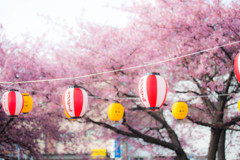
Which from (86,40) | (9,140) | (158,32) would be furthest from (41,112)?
(158,32)

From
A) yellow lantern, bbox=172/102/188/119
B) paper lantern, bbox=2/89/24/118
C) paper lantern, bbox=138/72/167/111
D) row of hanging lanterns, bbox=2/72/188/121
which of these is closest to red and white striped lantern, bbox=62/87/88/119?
row of hanging lanterns, bbox=2/72/188/121

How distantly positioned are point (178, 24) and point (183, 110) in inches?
119

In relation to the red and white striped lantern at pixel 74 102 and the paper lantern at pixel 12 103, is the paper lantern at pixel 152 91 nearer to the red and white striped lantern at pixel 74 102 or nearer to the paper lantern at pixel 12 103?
the red and white striped lantern at pixel 74 102

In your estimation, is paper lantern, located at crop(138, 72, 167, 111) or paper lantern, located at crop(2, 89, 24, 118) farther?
paper lantern, located at crop(2, 89, 24, 118)

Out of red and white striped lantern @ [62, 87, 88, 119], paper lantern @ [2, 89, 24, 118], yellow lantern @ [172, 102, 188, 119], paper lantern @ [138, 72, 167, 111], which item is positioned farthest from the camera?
yellow lantern @ [172, 102, 188, 119]

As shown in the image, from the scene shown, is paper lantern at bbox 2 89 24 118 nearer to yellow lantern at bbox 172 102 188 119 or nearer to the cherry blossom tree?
the cherry blossom tree

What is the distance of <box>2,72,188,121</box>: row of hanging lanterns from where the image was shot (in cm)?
652

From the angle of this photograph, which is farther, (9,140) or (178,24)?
(9,140)

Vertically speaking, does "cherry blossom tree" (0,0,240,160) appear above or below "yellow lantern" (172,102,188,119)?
above

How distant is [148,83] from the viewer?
6.52 metres

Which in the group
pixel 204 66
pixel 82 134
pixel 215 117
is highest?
pixel 204 66

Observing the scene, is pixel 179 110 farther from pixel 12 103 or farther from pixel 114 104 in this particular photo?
pixel 12 103

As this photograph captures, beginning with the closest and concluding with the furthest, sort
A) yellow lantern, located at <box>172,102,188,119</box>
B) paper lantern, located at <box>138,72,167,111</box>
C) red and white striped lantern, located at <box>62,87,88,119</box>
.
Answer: paper lantern, located at <box>138,72,167,111</box>, red and white striped lantern, located at <box>62,87,88,119</box>, yellow lantern, located at <box>172,102,188,119</box>

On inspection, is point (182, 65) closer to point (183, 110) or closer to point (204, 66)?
point (204, 66)
